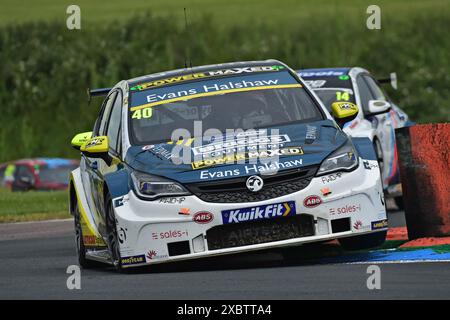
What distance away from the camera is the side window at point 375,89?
1800 centimetres

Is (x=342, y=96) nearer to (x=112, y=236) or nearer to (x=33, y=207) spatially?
(x=33, y=207)

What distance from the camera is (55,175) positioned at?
109ft

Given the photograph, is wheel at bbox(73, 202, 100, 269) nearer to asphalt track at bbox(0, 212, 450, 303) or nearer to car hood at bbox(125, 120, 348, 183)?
asphalt track at bbox(0, 212, 450, 303)

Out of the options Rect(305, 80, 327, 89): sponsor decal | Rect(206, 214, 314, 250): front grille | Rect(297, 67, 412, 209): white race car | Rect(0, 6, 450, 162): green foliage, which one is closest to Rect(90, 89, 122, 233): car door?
Rect(206, 214, 314, 250): front grille

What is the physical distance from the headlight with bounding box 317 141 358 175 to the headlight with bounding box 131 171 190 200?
1.00 m

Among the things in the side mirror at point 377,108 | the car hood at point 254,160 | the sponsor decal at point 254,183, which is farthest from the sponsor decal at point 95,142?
the side mirror at point 377,108

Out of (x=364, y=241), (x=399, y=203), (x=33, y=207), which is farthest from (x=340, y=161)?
(x=33, y=207)

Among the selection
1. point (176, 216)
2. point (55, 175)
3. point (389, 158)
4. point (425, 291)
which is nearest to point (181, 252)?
point (176, 216)

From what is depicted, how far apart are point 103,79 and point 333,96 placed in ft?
74.6

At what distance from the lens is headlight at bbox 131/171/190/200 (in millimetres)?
10414

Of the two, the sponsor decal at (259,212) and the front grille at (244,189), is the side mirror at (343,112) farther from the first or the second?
the sponsor decal at (259,212)

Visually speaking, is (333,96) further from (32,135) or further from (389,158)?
(32,135)

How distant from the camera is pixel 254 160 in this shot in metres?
10.6

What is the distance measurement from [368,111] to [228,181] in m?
6.27
